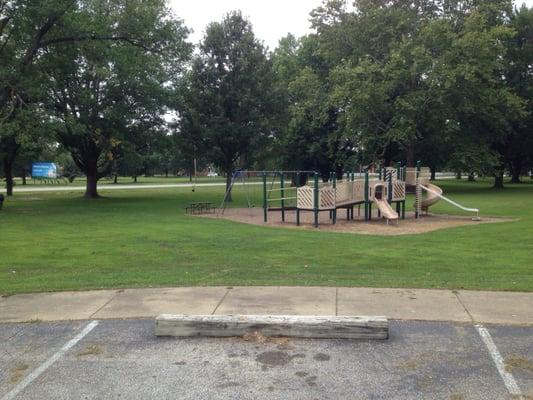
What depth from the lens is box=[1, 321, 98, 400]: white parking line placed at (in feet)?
14.5

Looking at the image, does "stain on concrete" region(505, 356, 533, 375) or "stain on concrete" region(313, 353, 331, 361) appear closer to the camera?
"stain on concrete" region(505, 356, 533, 375)

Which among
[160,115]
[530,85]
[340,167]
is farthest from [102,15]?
[530,85]

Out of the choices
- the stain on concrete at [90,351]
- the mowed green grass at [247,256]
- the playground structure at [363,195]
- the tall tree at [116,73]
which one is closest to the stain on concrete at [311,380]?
the stain on concrete at [90,351]

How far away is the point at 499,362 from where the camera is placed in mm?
4883

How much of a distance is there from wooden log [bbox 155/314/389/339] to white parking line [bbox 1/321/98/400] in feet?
2.73

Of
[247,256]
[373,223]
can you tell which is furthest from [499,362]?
[373,223]

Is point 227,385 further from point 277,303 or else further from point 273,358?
point 277,303

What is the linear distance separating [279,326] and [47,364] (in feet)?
7.40

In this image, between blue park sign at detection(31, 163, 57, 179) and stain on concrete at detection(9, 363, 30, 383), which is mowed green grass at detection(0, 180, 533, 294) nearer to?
stain on concrete at detection(9, 363, 30, 383)

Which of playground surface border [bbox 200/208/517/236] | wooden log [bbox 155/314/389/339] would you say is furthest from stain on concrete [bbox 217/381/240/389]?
playground surface border [bbox 200/208/517/236]

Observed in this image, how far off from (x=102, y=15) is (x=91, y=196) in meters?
13.9

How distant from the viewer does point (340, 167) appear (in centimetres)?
5328

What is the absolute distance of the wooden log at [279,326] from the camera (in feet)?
18.3

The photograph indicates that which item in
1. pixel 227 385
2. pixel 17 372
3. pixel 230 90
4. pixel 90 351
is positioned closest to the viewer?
pixel 227 385
